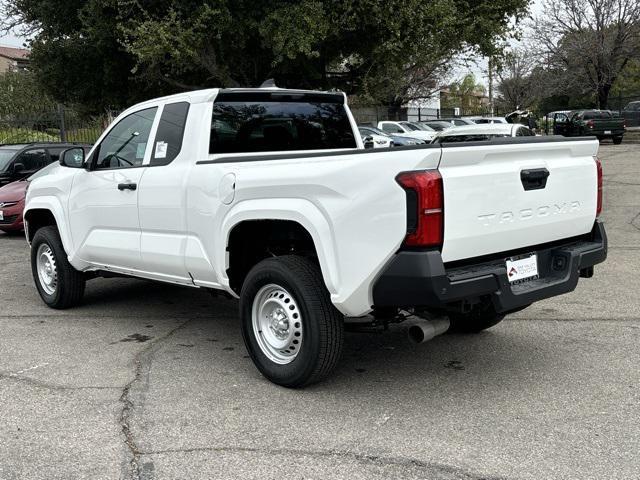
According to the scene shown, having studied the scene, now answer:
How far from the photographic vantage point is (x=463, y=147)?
146 inches

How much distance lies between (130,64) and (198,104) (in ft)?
37.0

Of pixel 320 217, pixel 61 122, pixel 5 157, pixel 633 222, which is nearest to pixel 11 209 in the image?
pixel 5 157

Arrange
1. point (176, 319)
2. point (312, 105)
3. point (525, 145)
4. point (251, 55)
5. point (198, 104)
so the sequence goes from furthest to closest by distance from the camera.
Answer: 1. point (251, 55)
2. point (176, 319)
3. point (312, 105)
4. point (198, 104)
5. point (525, 145)

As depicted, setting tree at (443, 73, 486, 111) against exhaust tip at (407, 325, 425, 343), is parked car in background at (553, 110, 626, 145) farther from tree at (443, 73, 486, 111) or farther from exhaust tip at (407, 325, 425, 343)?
tree at (443, 73, 486, 111)

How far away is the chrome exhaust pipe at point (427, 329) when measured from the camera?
4.04 metres

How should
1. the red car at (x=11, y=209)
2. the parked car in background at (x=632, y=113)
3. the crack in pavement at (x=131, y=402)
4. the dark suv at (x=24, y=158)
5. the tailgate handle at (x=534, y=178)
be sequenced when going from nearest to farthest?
the crack in pavement at (x=131, y=402), the tailgate handle at (x=534, y=178), the red car at (x=11, y=209), the dark suv at (x=24, y=158), the parked car in background at (x=632, y=113)

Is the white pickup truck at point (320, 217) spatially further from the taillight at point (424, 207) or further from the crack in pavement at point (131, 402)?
the crack in pavement at point (131, 402)

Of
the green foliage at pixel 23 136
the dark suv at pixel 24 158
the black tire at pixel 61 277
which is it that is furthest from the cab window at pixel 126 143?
the green foliage at pixel 23 136

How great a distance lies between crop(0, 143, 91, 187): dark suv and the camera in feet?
41.6

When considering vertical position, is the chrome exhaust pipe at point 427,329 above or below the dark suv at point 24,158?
below

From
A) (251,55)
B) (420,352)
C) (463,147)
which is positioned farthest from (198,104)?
(251,55)

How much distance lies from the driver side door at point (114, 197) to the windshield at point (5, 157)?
25.1 ft

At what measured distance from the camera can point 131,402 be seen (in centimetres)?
420

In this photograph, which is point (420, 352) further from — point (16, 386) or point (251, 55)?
point (251, 55)
